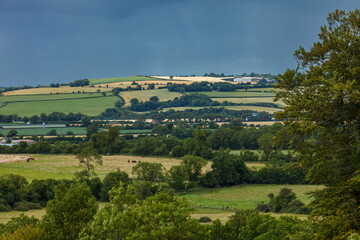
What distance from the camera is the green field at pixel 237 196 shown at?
190 ft

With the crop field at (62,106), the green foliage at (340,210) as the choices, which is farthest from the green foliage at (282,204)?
the crop field at (62,106)

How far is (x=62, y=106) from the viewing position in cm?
17625

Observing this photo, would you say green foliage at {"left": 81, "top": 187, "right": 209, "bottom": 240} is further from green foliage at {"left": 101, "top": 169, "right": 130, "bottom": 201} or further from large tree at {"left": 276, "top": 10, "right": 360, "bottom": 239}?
green foliage at {"left": 101, "top": 169, "right": 130, "bottom": 201}

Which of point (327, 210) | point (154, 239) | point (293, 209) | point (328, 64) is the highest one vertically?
point (328, 64)

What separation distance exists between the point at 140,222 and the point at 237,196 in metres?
42.5

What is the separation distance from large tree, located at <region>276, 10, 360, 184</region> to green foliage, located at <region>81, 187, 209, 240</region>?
751 cm

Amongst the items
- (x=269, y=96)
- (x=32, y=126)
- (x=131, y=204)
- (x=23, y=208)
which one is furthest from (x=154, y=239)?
(x=269, y=96)

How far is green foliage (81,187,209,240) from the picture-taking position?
2289 cm

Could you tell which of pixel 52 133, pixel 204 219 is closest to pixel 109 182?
pixel 204 219

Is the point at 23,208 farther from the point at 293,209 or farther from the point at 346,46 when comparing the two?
the point at 346,46

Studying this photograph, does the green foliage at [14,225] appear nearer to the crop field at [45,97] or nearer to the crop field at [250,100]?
the crop field at [250,100]

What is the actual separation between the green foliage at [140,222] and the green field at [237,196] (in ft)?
99.8

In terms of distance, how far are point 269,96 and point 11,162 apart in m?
127

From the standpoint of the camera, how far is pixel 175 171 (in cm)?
7194
